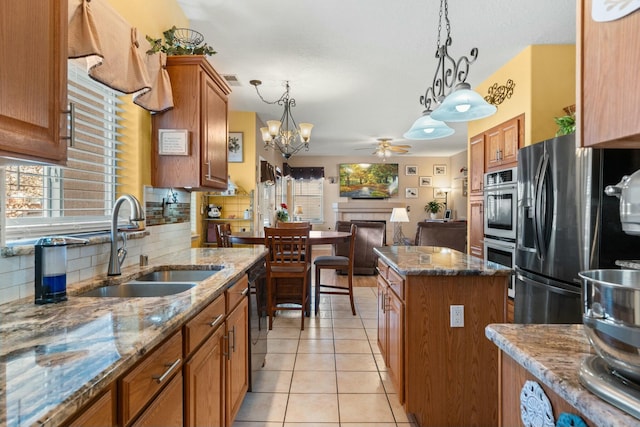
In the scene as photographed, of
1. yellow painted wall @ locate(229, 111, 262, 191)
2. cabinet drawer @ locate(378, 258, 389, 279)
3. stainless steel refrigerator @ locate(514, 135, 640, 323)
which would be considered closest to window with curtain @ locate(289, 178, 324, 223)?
yellow painted wall @ locate(229, 111, 262, 191)

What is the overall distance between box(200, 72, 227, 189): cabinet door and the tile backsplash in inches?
18.4

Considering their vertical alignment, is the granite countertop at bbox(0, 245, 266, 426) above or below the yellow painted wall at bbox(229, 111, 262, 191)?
below

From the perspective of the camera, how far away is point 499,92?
3.79 m

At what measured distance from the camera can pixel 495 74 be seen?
3.87m

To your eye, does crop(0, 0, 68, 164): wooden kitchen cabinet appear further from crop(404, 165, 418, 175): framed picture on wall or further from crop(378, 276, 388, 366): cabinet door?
crop(404, 165, 418, 175): framed picture on wall

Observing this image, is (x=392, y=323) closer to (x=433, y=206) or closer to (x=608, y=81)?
(x=608, y=81)

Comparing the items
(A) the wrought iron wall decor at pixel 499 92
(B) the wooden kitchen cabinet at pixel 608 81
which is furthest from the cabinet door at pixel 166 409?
(A) the wrought iron wall decor at pixel 499 92

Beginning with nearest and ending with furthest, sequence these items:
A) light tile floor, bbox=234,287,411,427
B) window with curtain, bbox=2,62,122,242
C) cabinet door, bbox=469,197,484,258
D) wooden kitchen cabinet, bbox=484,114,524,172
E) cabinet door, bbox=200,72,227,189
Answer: window with curtain, bbox=2,62,122,242 < light tile floor, bbox=234,287,411,427 < cabinet door, bbox=200,72,227,189 < wooden kitchen cabinet, bbox=484,114,524,172 < cabinet door, bbox=469,197,484,258

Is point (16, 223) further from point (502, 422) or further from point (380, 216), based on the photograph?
point (380, 216)

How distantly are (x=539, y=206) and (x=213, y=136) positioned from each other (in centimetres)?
242

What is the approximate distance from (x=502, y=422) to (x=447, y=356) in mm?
879

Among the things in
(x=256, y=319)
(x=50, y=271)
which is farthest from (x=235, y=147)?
(x=50, y=271)

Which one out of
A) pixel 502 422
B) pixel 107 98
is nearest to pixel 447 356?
pixel 502 422

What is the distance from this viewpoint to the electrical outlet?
1.77 meters
